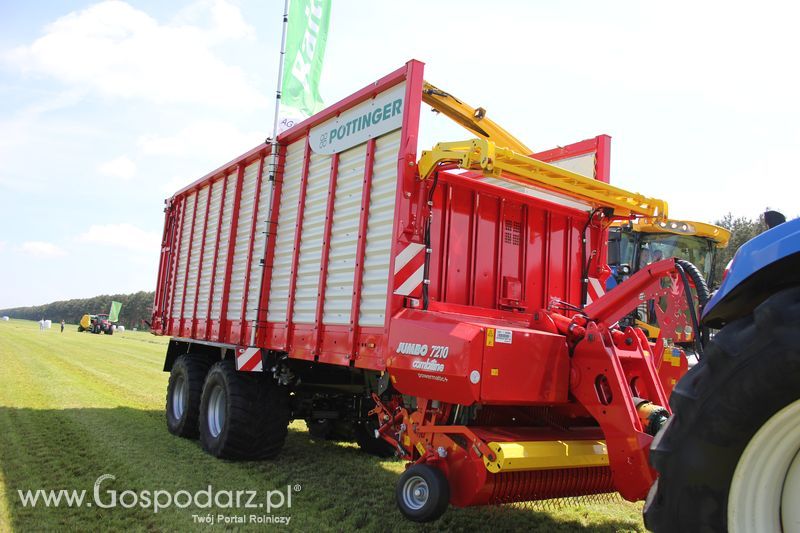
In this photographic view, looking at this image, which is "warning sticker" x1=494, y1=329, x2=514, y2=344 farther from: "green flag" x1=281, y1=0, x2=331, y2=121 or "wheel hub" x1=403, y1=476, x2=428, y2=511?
"green flag" x1=281, y1=0, x2=331, y2=121

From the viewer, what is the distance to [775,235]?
202 cm

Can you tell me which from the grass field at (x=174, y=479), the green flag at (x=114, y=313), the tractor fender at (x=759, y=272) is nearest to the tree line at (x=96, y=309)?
the green flag at (x=114, y=313)

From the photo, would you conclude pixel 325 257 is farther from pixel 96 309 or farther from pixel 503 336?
pixel 96 309

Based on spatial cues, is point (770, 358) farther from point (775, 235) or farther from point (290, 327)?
point (290, 327)

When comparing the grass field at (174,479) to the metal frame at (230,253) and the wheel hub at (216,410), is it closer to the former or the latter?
the wheel hub at (216,410)

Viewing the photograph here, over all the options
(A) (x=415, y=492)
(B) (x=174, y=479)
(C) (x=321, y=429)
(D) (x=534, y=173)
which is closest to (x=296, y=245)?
(B) (x=174, y=479)

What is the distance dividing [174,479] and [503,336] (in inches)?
141

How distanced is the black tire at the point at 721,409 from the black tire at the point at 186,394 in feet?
22.4

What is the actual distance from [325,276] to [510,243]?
5.50 feet

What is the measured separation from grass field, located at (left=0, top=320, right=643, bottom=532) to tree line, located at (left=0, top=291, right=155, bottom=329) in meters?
64.4

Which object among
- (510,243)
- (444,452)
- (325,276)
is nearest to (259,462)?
(325,276)
